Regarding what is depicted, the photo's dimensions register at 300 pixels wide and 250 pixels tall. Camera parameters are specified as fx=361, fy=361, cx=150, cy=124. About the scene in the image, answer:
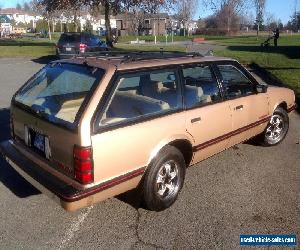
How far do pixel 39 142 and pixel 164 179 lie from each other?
4.81 ft

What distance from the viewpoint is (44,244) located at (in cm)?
357

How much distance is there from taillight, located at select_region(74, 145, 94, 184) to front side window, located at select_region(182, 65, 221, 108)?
1464 millimetres

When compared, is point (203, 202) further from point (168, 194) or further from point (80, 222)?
point (80, 222)

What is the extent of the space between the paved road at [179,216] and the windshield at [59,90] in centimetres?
118

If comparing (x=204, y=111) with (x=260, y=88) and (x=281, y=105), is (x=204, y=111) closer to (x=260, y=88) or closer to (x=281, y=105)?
(x=260, y=88)

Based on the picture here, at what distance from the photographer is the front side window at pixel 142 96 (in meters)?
3.63

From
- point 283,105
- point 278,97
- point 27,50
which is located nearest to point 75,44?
point 27,50

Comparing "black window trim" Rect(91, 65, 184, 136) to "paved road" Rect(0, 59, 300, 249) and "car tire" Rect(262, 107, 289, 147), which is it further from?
"car tire" Rect(262, 107, 289, 147)

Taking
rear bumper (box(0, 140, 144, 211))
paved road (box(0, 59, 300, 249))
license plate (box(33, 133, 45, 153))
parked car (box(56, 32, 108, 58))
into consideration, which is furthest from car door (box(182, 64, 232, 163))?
parked car (box(56, 32, 108, 58))

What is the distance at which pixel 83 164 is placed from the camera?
334 cm

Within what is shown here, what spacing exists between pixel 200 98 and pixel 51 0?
84.6 ft

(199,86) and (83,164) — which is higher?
(199,86)

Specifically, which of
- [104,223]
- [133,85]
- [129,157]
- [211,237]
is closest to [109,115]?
[129,157]

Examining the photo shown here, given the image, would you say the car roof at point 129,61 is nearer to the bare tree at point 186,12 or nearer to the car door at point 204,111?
the car door at point 204,111
